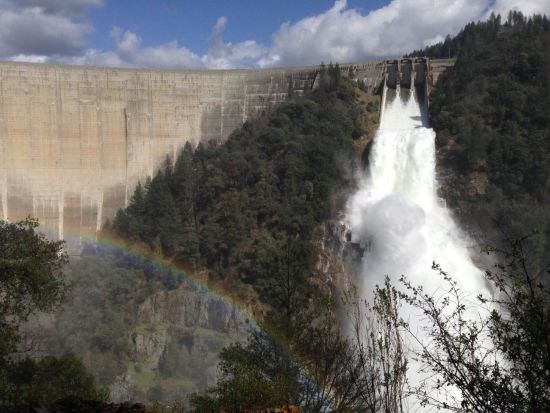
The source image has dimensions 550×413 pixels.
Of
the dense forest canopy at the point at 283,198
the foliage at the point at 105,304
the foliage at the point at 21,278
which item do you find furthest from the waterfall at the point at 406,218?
the foliage at the point at 21,278

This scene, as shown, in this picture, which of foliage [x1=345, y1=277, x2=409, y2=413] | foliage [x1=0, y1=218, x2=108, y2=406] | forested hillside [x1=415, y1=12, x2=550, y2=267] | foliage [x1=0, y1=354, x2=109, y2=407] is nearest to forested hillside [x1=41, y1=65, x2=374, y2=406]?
forested hillside [x1=415, y1=12, x2=550, y2=267]

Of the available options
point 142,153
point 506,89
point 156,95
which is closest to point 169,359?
point 142,153

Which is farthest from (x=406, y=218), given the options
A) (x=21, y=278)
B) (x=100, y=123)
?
(x=21, y=278)

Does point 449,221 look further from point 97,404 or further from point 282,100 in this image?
point 97,404

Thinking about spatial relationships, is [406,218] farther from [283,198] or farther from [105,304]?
[105,304]

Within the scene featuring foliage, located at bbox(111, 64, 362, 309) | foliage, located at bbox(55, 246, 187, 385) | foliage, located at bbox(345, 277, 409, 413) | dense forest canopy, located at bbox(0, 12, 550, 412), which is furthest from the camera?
foliage, located at bbox(111, 64, 362, 309)

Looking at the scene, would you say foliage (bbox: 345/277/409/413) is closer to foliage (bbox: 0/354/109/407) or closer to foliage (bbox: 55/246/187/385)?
foliage (bbox: 0/354/109/407)
